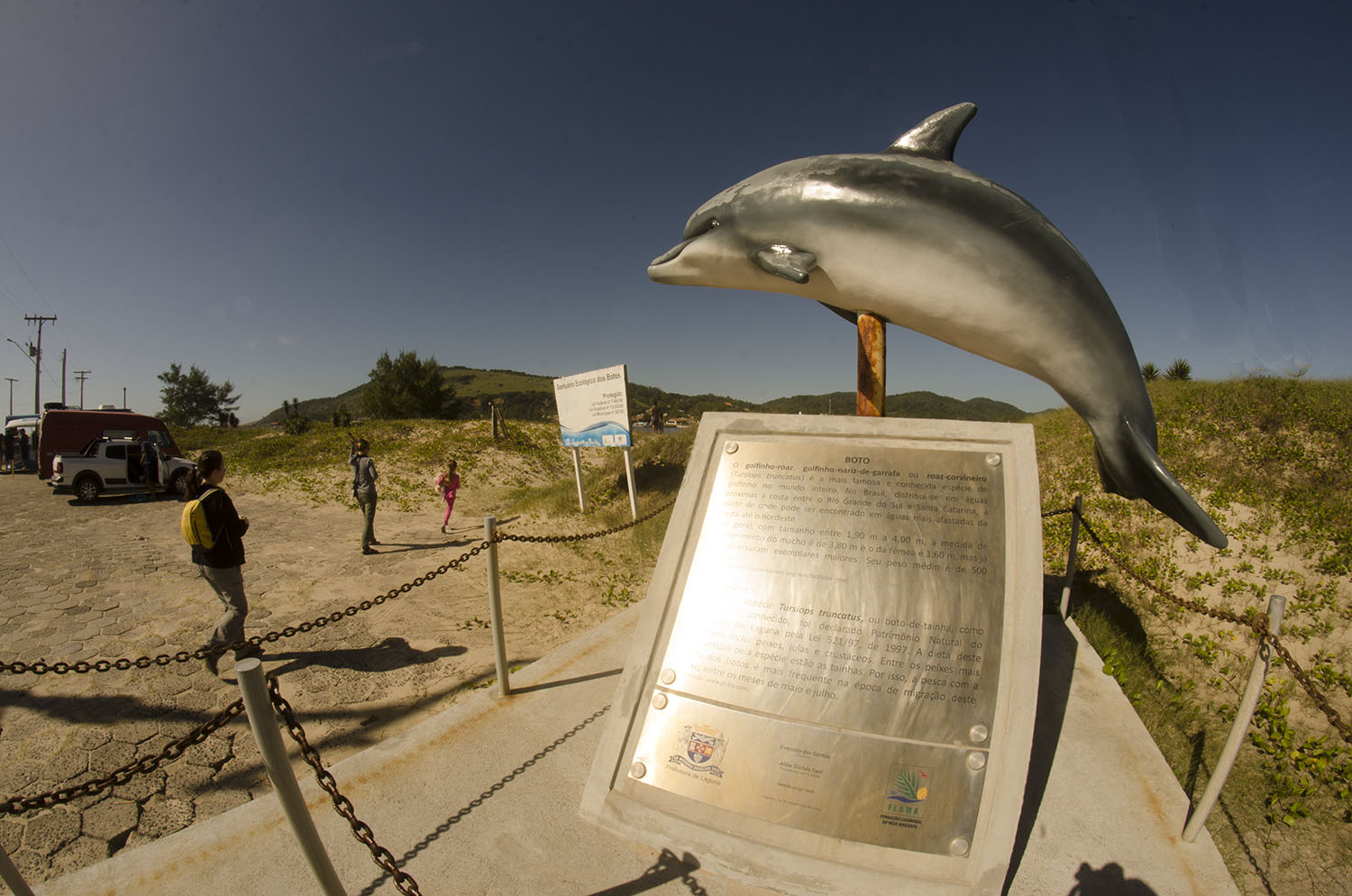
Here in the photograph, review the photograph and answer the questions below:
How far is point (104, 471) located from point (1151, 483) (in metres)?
17.6

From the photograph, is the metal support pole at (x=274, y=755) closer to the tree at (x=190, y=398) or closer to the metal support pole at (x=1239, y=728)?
the metal support pole at (x=1239, y=728)

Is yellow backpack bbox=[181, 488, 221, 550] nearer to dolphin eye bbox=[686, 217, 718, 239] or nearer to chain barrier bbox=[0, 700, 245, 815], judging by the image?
chain barrier bbox=[0, 700, 245, 815]

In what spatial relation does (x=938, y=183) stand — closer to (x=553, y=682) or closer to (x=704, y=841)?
(x=704, y=841)

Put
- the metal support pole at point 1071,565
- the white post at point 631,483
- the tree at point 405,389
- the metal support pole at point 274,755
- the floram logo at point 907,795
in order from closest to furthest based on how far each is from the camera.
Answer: the metal support pole at point 274,755 → the floram logo at point 907,795 → the metal support pole at point 1071,565 → the white post at point 631,483 → the tree at point 405,389

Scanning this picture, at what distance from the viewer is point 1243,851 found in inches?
105

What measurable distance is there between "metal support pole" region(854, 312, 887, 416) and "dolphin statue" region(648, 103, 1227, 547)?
12cm

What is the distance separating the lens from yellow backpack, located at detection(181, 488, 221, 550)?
3.76 metres

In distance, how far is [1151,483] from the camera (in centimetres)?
255

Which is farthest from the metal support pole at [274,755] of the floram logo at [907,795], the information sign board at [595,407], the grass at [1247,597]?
the information sign board at [595,407]

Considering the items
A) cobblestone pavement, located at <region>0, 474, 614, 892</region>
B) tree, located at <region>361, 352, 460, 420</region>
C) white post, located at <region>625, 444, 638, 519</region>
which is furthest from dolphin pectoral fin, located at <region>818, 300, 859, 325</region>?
tree, located at <region>361, 352, 460, 420</region>

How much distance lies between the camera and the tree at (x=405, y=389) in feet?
153

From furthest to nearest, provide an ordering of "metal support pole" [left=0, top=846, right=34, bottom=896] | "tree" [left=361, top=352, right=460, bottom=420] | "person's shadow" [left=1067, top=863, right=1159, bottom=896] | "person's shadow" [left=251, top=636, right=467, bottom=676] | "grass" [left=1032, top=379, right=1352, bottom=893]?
"tree" [left=361, top=352, right=460, bottom=420] < "person's shadow" [left=251, top=636, right=467, bottom=676] < "grass" [left=1032, top=379, right=1352, bottom=893] < "person's shadow" [left=1067, top=863, right=1159, bottom=896] < "metal support pole" [left=0, top=846, right=34, bottom=896]

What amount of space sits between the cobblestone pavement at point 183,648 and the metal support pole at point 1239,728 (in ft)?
13.4

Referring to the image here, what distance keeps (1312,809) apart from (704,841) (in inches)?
140
